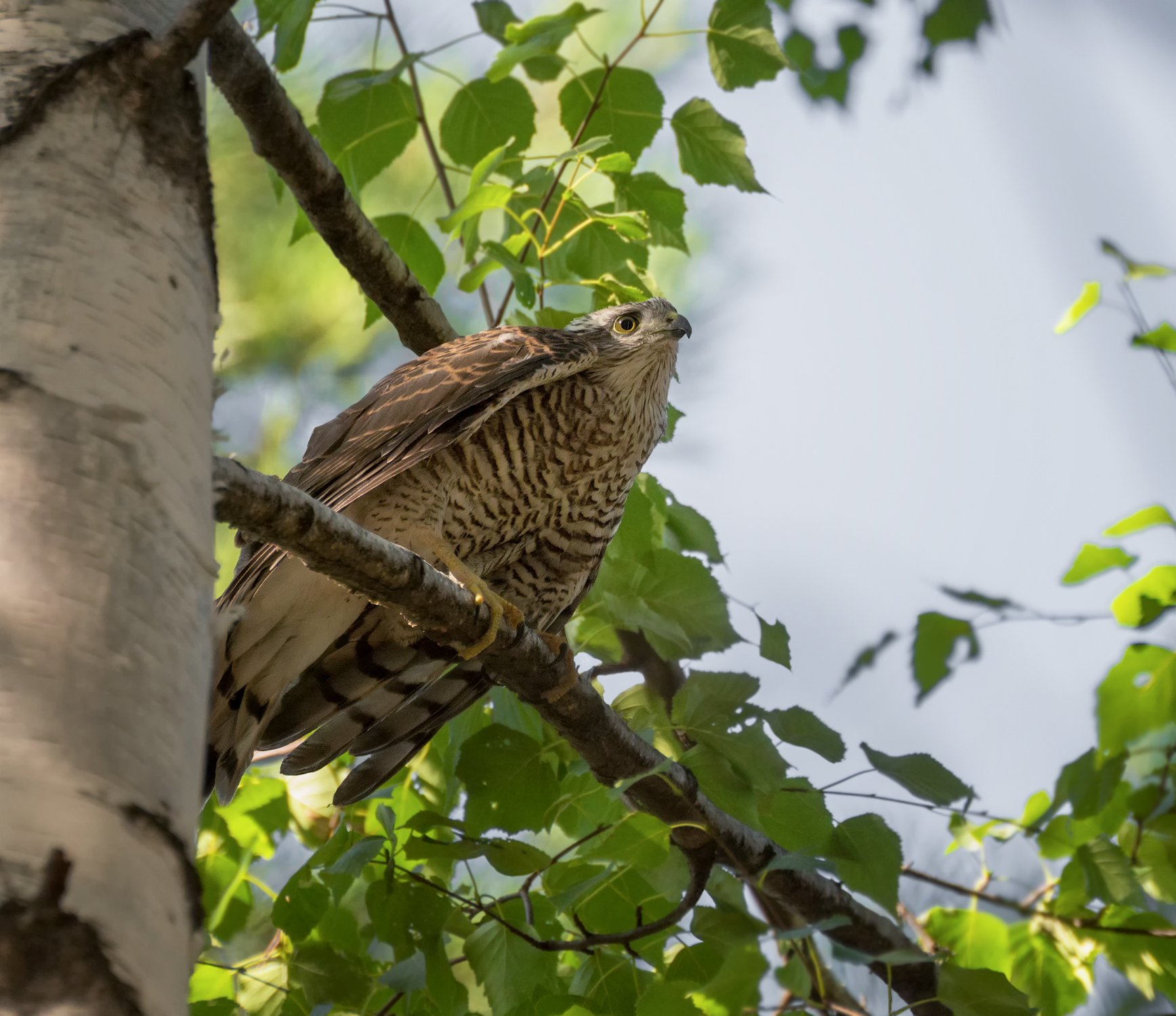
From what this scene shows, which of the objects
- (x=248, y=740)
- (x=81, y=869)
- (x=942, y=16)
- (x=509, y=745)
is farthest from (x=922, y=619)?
(x=81, y=869)

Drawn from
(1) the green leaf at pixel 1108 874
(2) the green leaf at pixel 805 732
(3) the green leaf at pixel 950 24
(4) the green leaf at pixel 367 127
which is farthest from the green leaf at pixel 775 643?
(4) the green leaf at pixel 367 127

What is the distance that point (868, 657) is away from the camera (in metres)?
2.28

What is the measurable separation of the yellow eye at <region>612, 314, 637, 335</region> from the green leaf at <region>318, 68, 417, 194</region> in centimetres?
81

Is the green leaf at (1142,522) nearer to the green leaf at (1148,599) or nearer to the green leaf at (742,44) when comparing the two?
the green leaf at (1148,599)

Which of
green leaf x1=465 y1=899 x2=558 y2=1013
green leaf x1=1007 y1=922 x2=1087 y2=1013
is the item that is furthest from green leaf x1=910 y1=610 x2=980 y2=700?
green leaf x1=465 y1=899 x2=558 y2=1013

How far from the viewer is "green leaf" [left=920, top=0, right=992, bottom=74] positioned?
1.61m

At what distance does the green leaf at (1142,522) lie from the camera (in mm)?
2523

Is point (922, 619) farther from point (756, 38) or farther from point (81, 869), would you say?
point (81, 869)

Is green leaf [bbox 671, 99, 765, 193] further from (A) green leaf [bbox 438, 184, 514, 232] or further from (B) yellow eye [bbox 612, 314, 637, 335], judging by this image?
(B) yellow eye [bbox 612, 314, 637, 335]

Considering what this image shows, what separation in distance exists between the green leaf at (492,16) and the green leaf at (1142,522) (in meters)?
1.94

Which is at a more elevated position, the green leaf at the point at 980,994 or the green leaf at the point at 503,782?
the green leaf at the point at 503,782

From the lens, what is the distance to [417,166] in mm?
5824

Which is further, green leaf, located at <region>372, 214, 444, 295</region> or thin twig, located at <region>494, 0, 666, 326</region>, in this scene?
green leaf, located at <region>372, 214, 444, 295</region>

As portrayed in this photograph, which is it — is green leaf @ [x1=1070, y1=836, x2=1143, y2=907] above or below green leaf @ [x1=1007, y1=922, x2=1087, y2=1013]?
above
